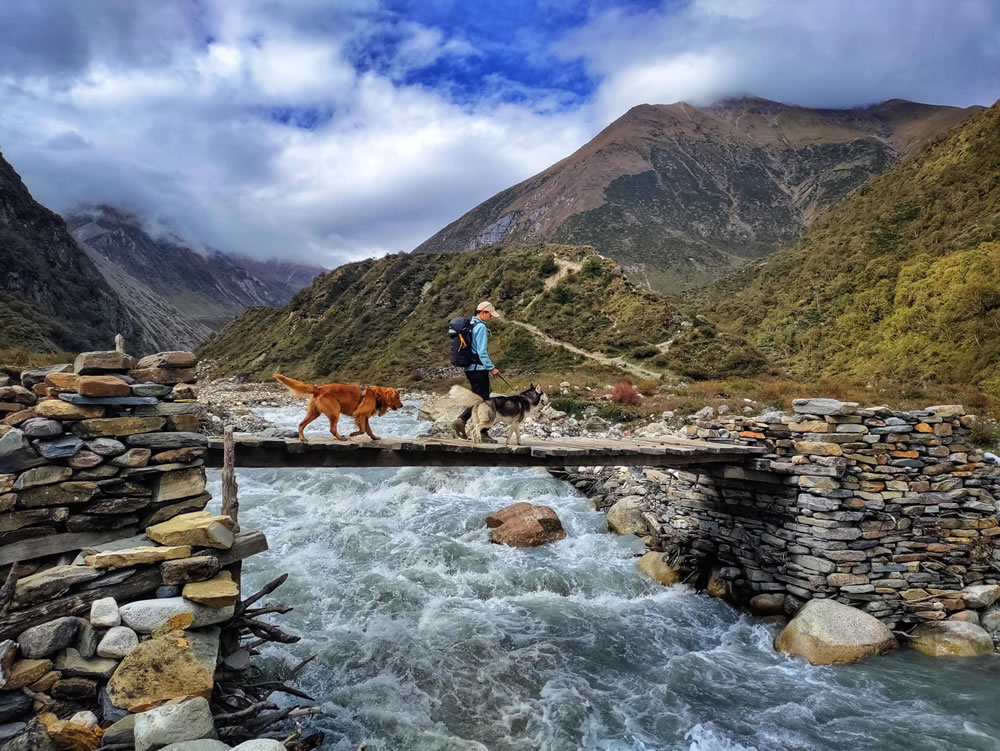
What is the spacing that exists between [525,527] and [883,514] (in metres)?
6.89

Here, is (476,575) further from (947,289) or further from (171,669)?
(947,289)

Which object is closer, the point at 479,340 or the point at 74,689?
the point at 74,689

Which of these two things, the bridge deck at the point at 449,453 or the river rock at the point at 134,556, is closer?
the river rock at the point at 134,556

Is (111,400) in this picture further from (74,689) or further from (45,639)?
(74,689)

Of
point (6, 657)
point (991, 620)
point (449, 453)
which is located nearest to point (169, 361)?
point (6, 657)

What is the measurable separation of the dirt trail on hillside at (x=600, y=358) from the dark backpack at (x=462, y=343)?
24867mm

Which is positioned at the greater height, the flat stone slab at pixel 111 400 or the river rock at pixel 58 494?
the flat stone slab at pixel 111 400

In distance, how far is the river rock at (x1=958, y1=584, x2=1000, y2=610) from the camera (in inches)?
320

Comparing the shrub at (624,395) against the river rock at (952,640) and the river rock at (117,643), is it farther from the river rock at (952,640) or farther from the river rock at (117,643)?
the river rock at (117,643)

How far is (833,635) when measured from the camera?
25.6 feet

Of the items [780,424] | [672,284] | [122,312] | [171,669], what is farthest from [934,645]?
[122,312]

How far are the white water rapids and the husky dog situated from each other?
339 cm

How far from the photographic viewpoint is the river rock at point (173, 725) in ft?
11.0

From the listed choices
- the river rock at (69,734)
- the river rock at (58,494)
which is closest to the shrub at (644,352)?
the river rock at (58,494)
